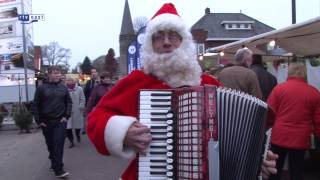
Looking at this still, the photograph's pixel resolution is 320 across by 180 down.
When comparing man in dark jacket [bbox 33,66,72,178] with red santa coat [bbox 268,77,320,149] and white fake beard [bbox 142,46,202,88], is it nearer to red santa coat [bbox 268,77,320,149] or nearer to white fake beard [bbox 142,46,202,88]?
red santa coat [bbox 268,77,320,149]

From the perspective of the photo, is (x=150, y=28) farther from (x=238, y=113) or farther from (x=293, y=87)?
(x=293, y=87)

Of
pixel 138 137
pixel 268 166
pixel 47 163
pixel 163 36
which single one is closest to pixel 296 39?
pixel 47 163

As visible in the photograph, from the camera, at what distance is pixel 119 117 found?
306cm

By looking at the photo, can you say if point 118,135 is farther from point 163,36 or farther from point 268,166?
point 268,166

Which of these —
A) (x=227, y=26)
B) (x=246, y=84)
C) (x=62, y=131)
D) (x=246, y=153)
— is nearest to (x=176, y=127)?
(x=246, y=153)

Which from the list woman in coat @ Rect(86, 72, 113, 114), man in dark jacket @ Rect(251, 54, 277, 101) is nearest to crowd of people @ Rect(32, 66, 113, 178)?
woman in coat @ Rect(86, 72, 113, 114)

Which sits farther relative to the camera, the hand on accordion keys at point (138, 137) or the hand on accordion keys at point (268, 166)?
A: the hand on accordion keys at point (268, 166)

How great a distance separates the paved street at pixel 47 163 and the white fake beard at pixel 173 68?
5.27 m

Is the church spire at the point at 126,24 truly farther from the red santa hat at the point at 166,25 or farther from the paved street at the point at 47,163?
the red santa hat at the point at 166,25

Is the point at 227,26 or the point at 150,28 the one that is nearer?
the point at 150,28

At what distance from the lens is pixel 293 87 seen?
249 inches

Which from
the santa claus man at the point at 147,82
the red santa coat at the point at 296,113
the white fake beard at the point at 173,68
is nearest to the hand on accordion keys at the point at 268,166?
the santa claus man at the point at 147,82

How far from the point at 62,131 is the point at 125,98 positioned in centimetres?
563

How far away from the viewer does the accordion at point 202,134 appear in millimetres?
2699
